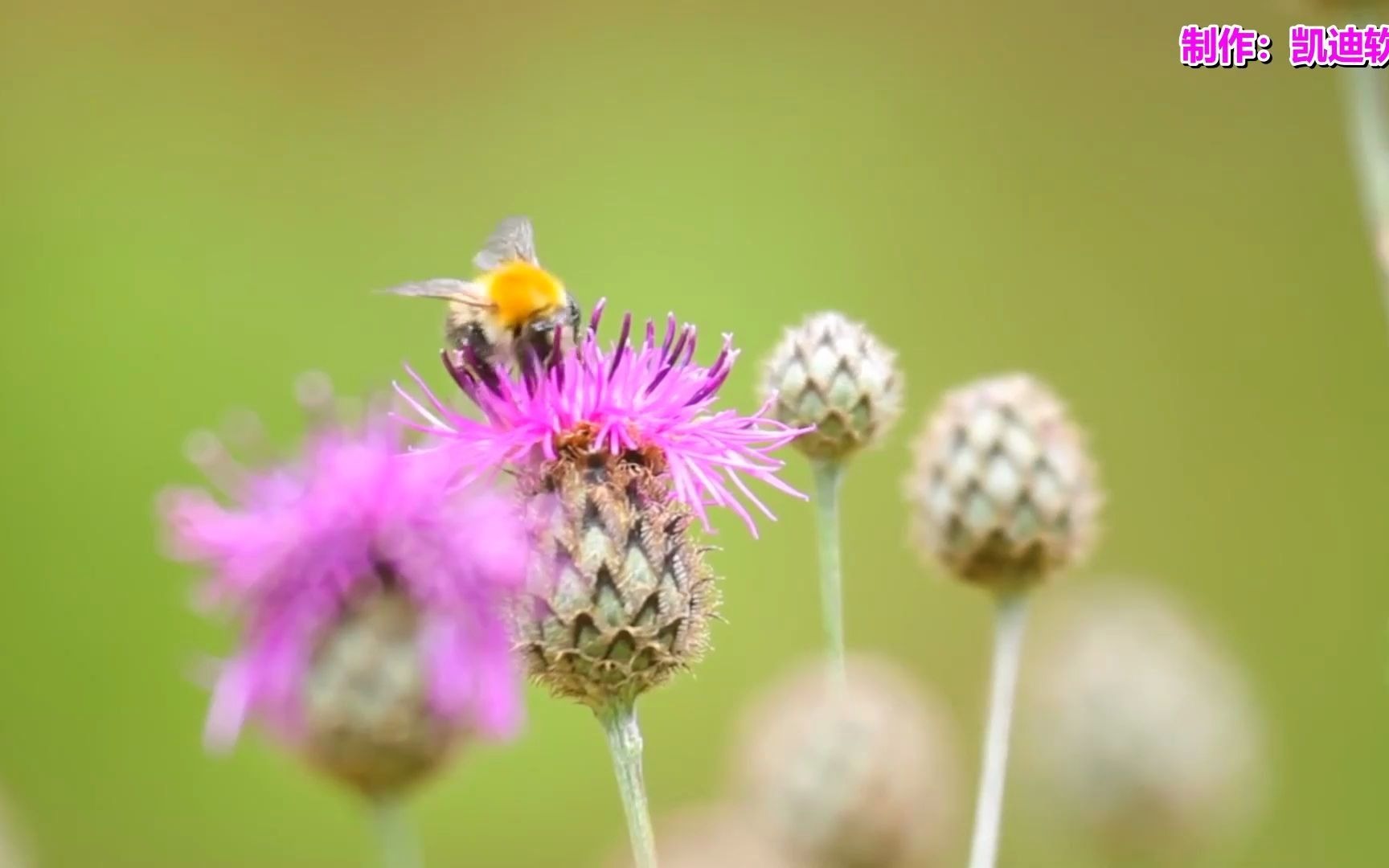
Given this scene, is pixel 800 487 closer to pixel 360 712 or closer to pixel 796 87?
pixel 796 87

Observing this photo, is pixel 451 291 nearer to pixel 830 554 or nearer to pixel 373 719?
pixel 830 554

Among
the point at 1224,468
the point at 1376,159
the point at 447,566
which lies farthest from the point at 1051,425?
the point at 1224,468

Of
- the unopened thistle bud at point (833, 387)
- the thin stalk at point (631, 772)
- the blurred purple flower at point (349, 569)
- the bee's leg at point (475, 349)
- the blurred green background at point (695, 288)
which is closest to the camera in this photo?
the blurred purple flower at point (349, 569)

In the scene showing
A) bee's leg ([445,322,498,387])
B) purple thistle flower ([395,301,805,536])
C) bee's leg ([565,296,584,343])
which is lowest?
purple thistle flower ([395,301,805,536])

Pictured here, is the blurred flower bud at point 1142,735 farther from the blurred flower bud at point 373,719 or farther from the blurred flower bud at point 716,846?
the blurred flower bud at point 373,719

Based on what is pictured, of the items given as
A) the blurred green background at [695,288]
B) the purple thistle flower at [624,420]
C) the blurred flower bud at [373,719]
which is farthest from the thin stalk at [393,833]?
the blurred green background at [695,288]

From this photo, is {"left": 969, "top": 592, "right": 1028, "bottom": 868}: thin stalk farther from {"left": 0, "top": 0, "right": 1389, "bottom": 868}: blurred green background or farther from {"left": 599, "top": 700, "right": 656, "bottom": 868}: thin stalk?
{"left": 0, "top": 0, "right": 1389, "bottom": 868}: blurred green background

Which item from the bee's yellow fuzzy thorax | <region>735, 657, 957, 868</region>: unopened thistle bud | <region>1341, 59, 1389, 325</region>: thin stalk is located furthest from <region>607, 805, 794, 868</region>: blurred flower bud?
<region>1341, 59, 1389, 325</region>: thin stalk
